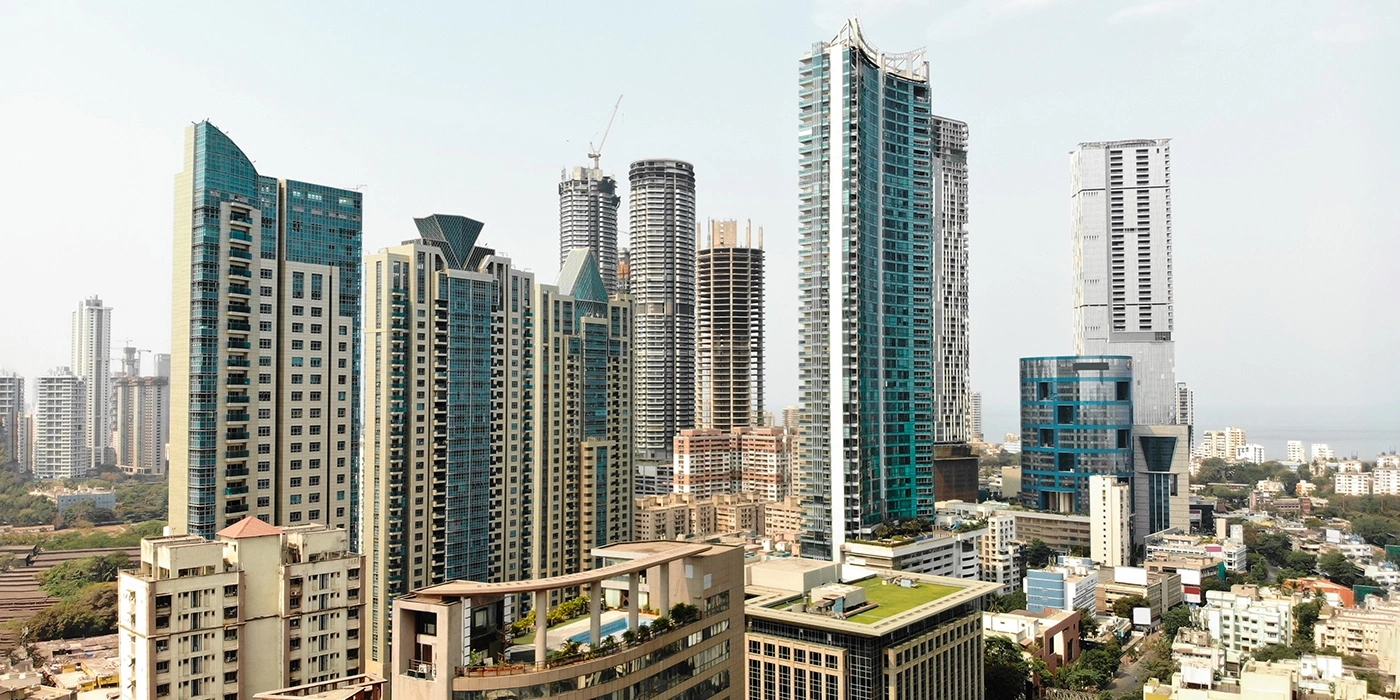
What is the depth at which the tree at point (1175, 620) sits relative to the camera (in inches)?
808

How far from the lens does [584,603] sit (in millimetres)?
8516

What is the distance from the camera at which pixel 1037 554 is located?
89.5 feet

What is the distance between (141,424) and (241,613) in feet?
111

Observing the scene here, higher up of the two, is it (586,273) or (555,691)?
(586,273)

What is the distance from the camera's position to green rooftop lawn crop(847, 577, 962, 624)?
12.9m

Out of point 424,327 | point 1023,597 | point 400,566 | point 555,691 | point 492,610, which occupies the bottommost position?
point 1023,597

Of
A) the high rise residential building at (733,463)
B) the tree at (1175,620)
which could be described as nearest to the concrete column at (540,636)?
the tree at (1175,620)

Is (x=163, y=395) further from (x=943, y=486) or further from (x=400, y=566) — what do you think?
(x=943, y=486)

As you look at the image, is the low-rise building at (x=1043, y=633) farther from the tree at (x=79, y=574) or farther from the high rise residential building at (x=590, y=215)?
the high rise residential building at (x=590, y=215)

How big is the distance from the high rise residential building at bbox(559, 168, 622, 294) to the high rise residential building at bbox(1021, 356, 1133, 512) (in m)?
24.9

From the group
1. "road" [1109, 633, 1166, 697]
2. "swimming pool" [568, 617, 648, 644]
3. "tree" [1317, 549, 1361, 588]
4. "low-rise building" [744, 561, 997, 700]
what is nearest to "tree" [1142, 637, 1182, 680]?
"road" [1109, 633, 1166, 697]

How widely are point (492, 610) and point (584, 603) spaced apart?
5.85ft

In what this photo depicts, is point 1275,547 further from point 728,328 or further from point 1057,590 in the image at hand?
point 728,328

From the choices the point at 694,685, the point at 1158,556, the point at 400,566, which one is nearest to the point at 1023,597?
the point at 1158,556
